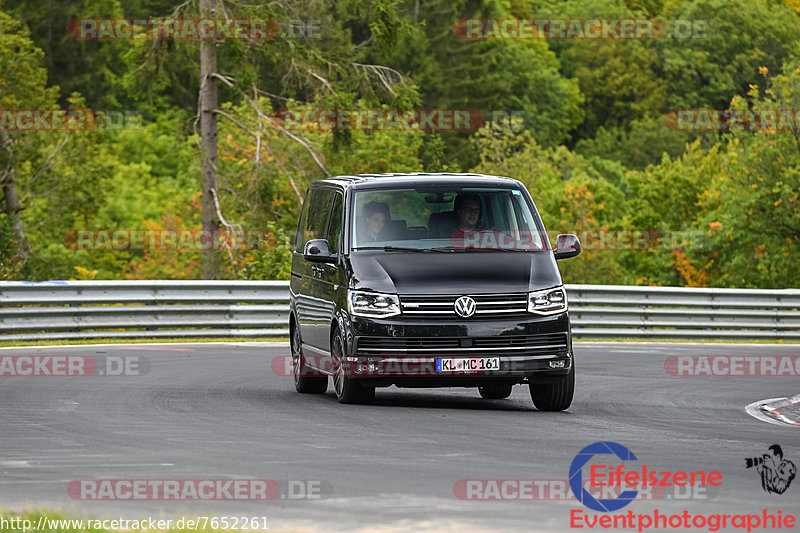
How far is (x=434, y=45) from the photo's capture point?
102 metres

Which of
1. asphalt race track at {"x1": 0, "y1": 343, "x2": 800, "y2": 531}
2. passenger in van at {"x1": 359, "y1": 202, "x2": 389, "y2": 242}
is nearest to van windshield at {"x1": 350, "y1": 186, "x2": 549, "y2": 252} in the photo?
passenger in van at {"x1": 359, "y1": 202, "x2": 389, "y2": 242}

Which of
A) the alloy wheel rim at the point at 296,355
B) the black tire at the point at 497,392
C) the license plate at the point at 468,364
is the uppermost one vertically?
the license plate at the point at 468,364

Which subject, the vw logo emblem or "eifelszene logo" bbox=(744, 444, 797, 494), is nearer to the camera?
"eifelszene logo" bbox=(744, 444, 797, 494)

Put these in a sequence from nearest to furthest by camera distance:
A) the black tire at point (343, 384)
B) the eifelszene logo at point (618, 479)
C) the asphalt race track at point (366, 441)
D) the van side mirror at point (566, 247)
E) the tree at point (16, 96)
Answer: the asphalt race track at point (366, 441) → the eifelszene logo at point (618, 479) → the black tire at point (343, 384) → the van side mirror at point (566, 247) → the tree at point (16, 96)

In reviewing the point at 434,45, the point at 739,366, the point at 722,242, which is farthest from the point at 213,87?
the point at 434,45

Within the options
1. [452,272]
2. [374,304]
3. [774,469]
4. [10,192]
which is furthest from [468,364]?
[10,192]

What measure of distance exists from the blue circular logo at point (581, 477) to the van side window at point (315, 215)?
541 cm

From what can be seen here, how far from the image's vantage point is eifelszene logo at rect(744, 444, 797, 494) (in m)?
9.27

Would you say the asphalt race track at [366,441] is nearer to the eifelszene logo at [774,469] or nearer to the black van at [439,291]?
the eifelszene logo at [774,469]

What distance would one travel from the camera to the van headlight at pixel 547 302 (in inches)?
539

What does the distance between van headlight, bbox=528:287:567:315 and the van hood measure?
0.06 meters

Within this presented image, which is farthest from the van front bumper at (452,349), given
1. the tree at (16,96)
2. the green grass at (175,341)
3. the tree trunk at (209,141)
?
the tree at (16,96)

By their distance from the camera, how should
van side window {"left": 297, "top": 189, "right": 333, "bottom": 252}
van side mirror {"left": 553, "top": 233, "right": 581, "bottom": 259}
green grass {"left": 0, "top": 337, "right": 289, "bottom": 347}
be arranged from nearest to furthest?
van side mirror {"left": 553, "top": 233, "right": 581, "bottom": 259}, van side window {"left": 297, "top": 189, "right": 333, "bottom": 252}, green grass {"left": 0, "top": 337, "right": 289, "bottom": 347}

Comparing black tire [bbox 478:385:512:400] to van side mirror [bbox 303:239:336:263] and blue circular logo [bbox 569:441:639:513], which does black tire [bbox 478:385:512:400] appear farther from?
blue circular logo [bbox 569:441:639:513]
